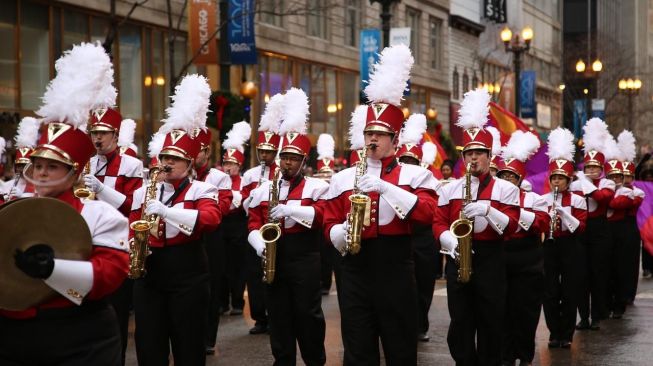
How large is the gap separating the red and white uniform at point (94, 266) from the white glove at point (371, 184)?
2369 millimetres

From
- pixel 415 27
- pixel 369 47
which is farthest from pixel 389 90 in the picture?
pixel 415 27

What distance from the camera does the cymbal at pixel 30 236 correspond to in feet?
16.4

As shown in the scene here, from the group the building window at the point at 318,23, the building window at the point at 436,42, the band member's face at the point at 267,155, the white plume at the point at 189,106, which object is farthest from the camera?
the building window at the point at 436,42

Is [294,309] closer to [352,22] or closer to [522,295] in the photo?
[522,295]

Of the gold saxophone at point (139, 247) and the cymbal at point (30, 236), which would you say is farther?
the gold saxophone at point (139, 247)

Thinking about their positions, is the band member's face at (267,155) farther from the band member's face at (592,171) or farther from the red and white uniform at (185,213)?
the band member's face at (592,171)

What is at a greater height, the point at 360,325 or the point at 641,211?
the point at 641,211

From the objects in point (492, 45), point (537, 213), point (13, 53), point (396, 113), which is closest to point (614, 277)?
point (537, 213)

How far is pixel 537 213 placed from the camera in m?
10.2

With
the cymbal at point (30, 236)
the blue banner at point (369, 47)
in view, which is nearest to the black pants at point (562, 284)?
the cymbal at point (30, 236)

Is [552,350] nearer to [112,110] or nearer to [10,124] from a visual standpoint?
[112,110]

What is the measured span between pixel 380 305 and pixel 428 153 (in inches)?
356

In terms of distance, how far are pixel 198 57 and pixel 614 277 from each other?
486 inches

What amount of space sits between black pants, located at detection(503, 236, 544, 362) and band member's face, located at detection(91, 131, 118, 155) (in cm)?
365
